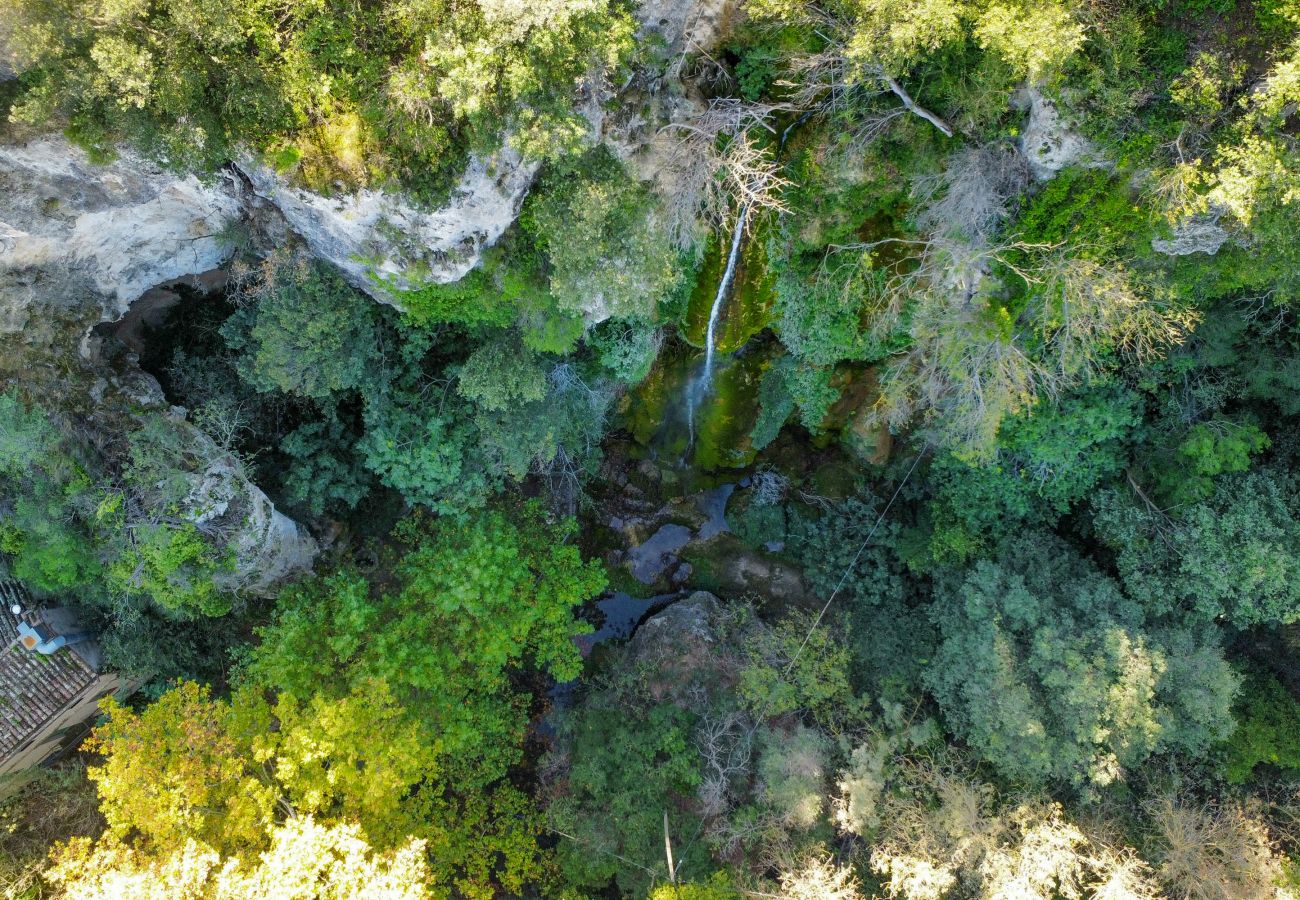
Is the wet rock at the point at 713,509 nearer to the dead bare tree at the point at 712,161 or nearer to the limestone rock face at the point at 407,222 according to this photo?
the dead bare tree at the point at 712,161

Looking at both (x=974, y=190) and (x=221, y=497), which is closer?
(x=974, y=190)

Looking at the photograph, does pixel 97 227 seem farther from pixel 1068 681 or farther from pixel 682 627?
pixel 1068 681

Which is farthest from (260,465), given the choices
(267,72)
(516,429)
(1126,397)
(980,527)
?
(1126,397)

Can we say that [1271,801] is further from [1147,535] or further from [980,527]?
[980,527]

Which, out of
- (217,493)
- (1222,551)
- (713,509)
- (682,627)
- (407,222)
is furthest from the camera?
(713,509)

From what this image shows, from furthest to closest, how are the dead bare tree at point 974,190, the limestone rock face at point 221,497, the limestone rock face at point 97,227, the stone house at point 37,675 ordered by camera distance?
the stone house at point 37,675 → the limestone rock face at point 221,497 → the dead bare tree at point 974,190 → the limestone rock face at point 97,227

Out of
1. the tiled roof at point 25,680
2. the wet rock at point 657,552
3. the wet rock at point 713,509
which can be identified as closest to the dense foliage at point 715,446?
the tiled roof at point 25,680

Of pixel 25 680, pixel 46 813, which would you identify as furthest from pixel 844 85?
pixel 46 813
